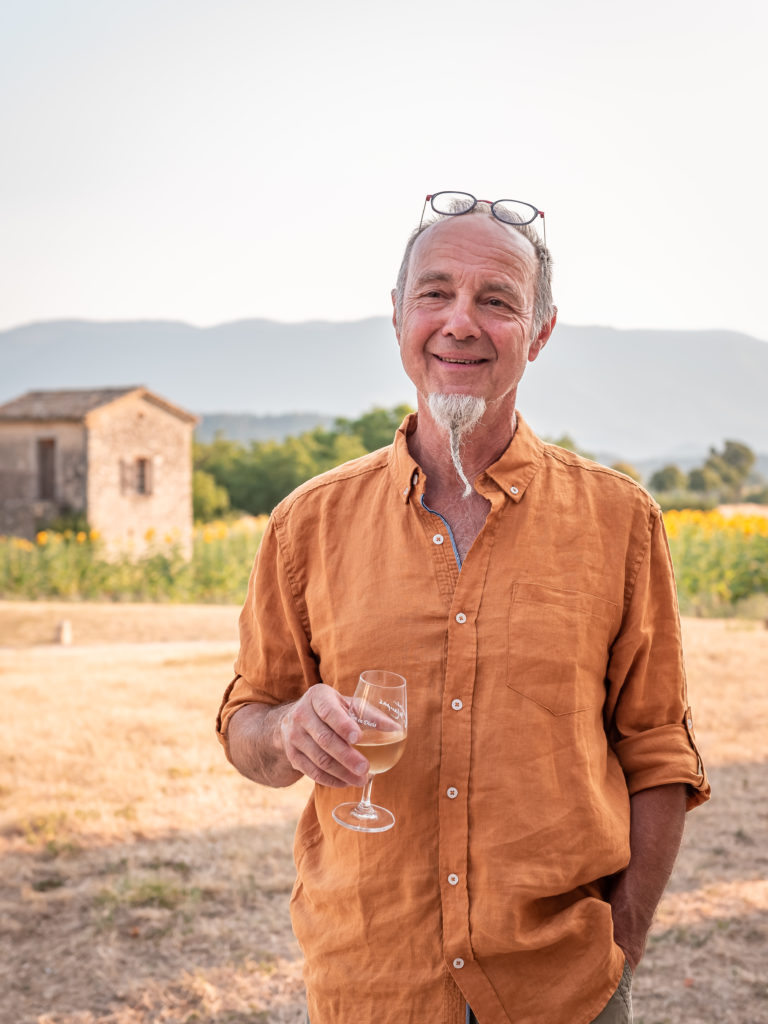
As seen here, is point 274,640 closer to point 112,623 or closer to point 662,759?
point 662,759

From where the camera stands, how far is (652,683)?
6.95 ft

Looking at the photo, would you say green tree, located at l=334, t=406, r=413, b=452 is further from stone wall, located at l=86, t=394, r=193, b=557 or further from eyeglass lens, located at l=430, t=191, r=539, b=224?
eyeglass lens, located at l=430, t=191, r=539, b=224

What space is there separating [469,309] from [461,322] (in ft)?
0.17

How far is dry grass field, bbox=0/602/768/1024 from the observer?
13.1 feet

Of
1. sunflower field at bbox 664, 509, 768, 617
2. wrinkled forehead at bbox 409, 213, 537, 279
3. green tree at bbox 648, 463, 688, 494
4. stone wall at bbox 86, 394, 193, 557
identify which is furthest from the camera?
green tree at bbox 648, 463, 688, 494

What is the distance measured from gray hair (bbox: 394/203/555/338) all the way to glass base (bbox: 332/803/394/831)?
3.89ft

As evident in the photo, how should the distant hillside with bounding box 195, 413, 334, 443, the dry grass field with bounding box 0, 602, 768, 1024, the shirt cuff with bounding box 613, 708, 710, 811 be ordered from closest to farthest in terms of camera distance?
1. the shirt cuff with bounding box 613, 708, 710, 811
2. the dry grass field with bounding box 0, 602, 768, 1024
3. the distant hillside with bounding box 195, 413, 334, 443

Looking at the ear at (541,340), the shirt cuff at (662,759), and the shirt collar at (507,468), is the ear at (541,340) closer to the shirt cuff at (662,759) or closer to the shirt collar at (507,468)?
the shirt collar at (507,468)

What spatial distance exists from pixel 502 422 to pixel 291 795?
15.7 feet

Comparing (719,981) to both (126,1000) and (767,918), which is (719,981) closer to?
(767,918)

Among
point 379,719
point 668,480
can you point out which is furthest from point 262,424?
point 379,719

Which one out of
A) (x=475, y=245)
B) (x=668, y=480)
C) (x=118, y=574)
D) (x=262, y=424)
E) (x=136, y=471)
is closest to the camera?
(x=475, y=245)

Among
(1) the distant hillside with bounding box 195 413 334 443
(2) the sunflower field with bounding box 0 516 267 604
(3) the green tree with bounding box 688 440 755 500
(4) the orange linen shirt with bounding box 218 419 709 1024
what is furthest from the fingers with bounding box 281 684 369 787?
(1) the distant hillside with bounding box 195 413 334 443

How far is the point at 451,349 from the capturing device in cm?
212
